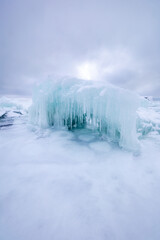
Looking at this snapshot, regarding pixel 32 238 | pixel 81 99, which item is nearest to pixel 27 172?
pixel 32 238

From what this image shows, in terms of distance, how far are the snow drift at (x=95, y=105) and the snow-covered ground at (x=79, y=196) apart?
1.04 meters

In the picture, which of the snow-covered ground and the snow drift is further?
the snow drift

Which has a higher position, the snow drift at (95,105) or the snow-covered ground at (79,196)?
the snow drift at (95,105)

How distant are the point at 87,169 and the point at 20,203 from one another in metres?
1.42

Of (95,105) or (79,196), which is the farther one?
(95,105)

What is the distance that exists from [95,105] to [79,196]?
114 inches

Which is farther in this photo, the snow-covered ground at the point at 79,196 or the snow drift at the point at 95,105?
the snow drift at the point at 95,105

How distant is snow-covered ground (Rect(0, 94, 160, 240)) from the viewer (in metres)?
1.24

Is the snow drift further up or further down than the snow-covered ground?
further up

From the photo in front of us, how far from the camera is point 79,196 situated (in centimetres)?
172

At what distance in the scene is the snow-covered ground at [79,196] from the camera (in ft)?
4.08

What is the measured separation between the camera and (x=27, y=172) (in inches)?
87.6

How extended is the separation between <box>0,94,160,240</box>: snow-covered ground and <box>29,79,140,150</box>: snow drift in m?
1.04

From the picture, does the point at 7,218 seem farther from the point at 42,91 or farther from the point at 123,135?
the point at 42,91
